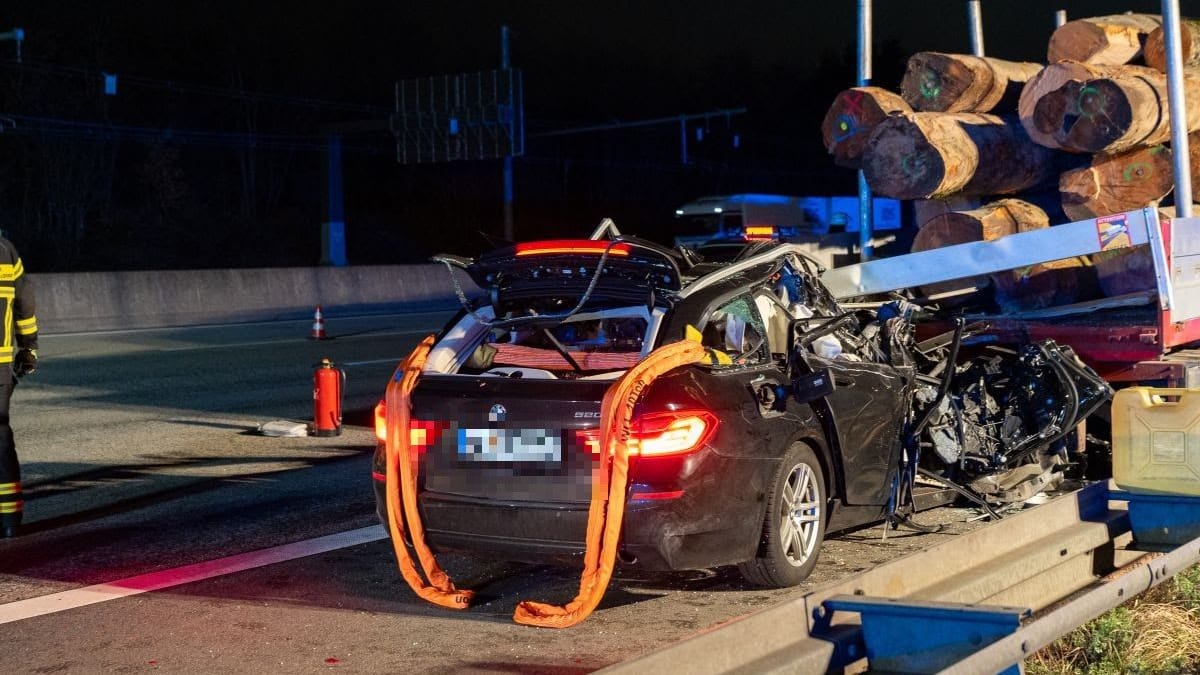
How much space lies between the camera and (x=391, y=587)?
7000 mm

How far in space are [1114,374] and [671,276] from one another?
3.81 meters

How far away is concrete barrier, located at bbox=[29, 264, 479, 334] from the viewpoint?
2611 cm

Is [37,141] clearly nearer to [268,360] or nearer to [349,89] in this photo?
[349,89]

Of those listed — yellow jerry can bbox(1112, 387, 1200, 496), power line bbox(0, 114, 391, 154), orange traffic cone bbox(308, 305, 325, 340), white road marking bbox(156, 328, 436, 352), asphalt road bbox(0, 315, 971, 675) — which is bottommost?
asphalt road bbox(0, 315, 971, 675)

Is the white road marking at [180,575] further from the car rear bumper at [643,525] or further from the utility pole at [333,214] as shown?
the utility pole at [333,214]

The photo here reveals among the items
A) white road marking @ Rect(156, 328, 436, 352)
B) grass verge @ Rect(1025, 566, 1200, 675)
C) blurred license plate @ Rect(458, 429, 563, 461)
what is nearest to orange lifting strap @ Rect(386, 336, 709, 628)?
blurred license plate @ Rect(458, 429, 563, 461)

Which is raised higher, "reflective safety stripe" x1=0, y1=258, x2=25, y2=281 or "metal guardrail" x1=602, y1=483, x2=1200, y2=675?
"reflective safety stripe" x1=0, y1=258, x2=25, y2=281

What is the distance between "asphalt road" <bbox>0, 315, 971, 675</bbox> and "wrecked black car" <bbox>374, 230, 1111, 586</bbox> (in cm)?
34

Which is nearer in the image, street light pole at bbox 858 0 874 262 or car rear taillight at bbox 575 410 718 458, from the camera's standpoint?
car rear taillight at bbox 575 410 718 458

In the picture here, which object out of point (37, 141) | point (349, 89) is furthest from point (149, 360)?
point (349, 89)

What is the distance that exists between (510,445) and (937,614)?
83.1 inches

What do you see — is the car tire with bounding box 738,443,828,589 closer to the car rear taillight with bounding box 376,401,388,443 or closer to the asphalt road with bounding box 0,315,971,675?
the asphalt road with bounding box 0,315,971,675

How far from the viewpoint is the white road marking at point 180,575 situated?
6.73m

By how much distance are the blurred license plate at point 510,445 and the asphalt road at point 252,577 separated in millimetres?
731
